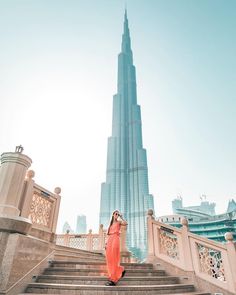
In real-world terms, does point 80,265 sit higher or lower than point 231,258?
lower

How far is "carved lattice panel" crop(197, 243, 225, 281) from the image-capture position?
5.40 m

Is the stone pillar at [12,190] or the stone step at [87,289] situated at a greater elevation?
the stone pillar at [12,190]

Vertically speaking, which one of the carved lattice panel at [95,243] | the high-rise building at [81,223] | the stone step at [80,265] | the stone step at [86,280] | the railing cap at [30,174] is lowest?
the stone step at [86,280]

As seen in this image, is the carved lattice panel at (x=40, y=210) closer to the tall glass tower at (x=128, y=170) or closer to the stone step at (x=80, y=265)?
the stone step at (x=80, y=265)

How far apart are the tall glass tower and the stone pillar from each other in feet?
328

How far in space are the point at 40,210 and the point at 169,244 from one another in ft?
13.4

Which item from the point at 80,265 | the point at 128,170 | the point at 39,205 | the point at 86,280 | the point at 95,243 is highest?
the point at 128,170

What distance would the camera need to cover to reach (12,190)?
4.36 metres

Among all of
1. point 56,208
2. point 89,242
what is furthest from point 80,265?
point 89,242

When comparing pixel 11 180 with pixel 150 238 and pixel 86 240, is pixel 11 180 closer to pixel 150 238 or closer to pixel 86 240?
pixel 150 238

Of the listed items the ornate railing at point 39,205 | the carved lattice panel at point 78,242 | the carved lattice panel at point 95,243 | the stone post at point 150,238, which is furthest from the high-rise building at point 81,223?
the ornate railing at point 39,205

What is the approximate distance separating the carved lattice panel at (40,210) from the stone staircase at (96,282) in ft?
3.74

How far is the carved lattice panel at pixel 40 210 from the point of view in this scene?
19.2ft

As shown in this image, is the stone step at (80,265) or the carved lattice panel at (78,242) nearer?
the stone step at (80,265)
